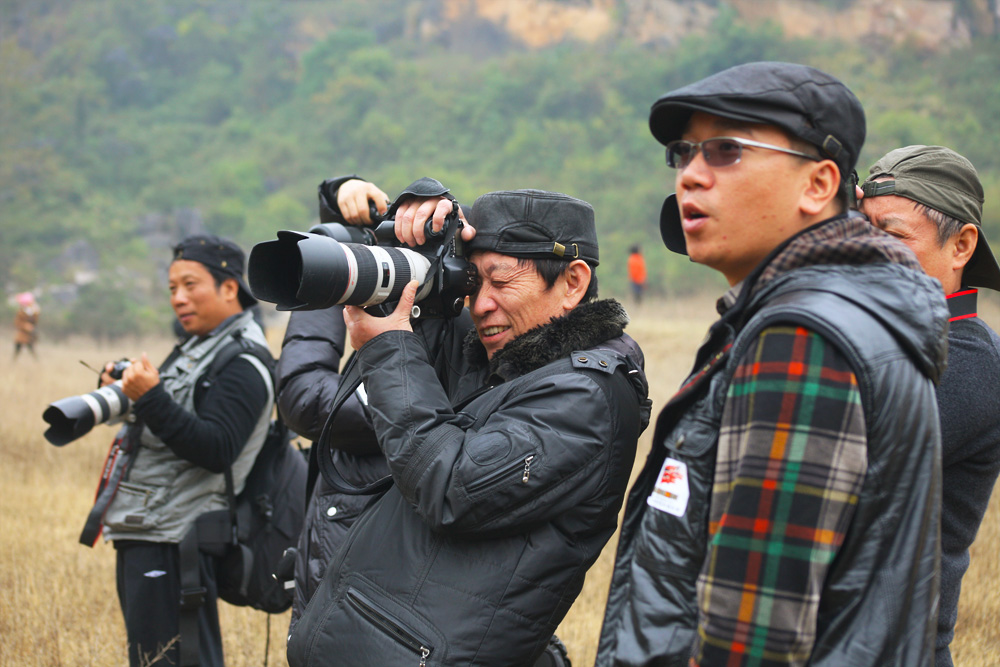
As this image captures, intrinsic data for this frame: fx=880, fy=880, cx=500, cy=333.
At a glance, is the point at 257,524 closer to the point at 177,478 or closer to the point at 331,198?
the point at 177,478

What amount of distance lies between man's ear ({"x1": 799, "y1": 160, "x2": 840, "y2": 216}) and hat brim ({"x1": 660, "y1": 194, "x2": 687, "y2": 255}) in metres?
0.61

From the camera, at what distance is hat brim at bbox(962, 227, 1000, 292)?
6.86 ft

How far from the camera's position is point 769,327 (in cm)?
119

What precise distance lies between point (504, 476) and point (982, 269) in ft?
4.40

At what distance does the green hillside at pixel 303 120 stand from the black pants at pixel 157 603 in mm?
24670

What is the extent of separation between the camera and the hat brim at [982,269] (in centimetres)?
209

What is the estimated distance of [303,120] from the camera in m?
45.2

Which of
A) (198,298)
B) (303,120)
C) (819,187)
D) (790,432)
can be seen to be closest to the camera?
(790,432)

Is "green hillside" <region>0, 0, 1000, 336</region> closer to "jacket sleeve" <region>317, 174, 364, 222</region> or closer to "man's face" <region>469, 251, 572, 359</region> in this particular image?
"jacket sleeve" <region>317, 174, 364, 222</region>

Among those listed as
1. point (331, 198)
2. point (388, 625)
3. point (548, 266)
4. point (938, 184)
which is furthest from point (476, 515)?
point (331, 198)

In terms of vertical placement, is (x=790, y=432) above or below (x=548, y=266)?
below

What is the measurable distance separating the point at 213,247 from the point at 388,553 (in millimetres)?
2165

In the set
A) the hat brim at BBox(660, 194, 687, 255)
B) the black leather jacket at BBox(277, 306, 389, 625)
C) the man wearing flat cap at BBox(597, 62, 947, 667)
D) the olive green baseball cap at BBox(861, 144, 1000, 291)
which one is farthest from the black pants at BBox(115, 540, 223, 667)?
the olive green baseball cap at BBox(861, 144, 1000, 291)

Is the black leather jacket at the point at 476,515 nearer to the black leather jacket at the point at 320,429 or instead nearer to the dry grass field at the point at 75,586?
the black leather jacket at the point at 320,429
